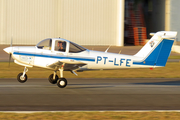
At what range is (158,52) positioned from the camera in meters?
12.3

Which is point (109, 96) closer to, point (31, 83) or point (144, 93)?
point (144, 93)

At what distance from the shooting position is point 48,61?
38.5 ft

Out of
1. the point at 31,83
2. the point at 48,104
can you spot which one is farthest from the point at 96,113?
the point at 31,83

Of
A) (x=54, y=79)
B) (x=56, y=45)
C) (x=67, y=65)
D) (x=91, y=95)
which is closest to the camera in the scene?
(x=91, y=95)

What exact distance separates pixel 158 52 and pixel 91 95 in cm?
378

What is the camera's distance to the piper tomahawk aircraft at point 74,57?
11.7 m

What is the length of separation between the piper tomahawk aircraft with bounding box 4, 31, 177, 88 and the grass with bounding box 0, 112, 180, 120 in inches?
152

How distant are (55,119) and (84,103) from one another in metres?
2.27

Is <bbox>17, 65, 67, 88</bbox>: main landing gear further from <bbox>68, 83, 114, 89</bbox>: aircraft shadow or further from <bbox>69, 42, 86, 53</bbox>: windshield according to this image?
<bbox>69, 42, 86, 53</bbox>: windshield

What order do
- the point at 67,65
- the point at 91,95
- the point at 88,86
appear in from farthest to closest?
the point at 88,86 → the point at 67,65 → the point at 91,95

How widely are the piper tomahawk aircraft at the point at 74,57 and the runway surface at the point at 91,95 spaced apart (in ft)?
2.76

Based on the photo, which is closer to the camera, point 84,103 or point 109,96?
point 84,103

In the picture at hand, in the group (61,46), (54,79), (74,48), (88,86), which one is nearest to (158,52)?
(88,86)

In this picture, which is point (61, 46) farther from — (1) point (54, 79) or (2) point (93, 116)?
(2) point (93, 116)
